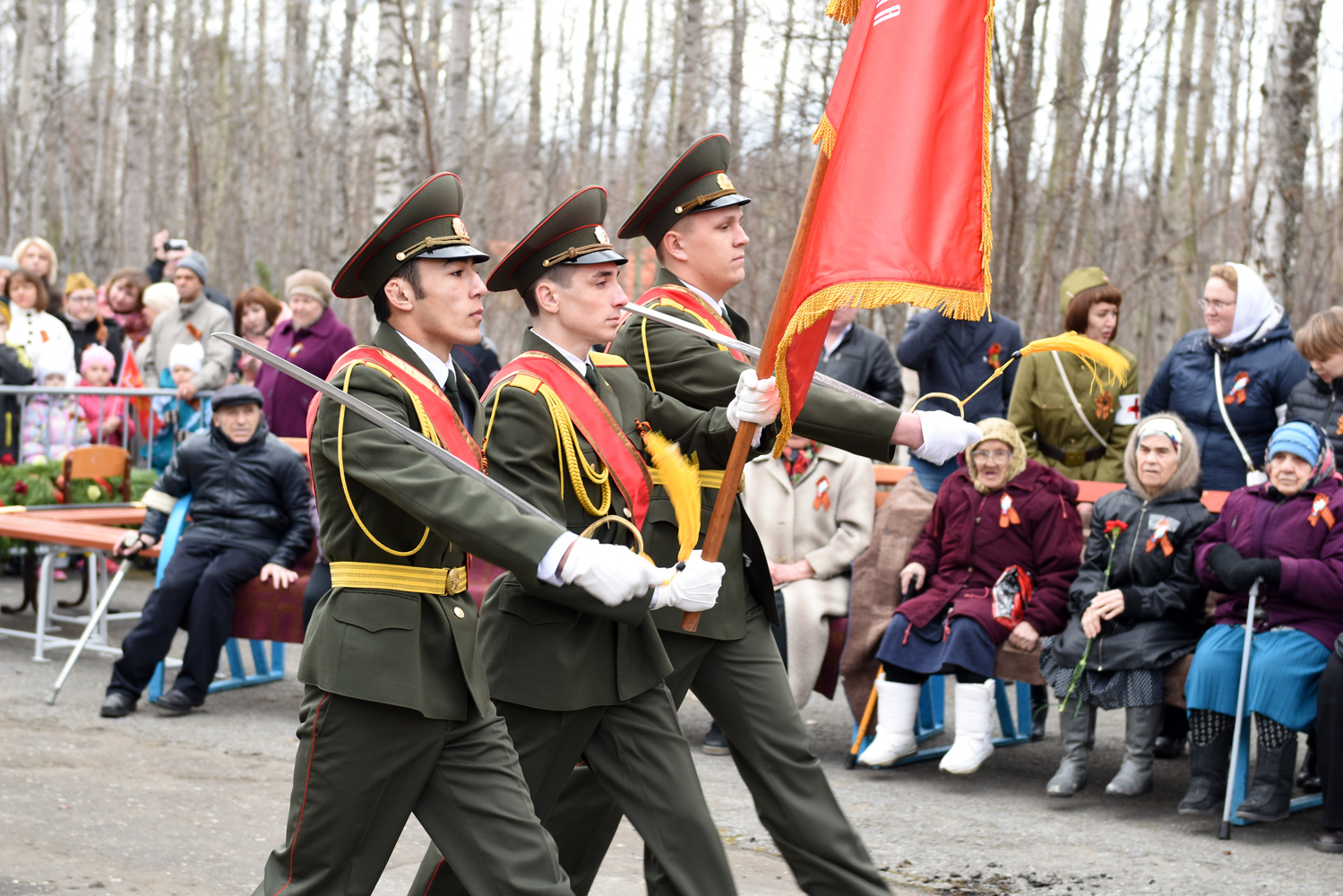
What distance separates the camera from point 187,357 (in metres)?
9.92

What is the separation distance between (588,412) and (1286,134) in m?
7.07

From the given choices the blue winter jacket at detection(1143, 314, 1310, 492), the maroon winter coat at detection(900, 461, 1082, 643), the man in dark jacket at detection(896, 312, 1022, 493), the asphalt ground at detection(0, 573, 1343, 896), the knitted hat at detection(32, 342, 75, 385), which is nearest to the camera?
the asphalt ground at detection(0, 573, 1343, 896)

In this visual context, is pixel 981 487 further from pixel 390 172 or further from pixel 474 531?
pixel 390 172

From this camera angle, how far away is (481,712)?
10.6 ft

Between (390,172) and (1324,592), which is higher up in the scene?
(390,172)

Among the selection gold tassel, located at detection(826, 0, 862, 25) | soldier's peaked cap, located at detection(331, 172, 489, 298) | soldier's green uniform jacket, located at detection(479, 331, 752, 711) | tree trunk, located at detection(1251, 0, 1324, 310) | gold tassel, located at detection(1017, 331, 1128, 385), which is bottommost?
soldier's green uniform jacket, located at detection(479, 331, 752, 711)

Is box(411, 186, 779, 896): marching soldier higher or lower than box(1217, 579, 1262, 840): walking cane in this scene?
higher

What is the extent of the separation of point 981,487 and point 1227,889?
2101 mm

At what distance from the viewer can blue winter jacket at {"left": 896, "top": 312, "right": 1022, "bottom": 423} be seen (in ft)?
25.5

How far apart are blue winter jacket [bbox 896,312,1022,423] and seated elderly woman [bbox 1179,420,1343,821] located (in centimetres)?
206

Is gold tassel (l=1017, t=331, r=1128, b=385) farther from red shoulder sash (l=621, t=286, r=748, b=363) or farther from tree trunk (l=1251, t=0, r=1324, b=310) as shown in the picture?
tree trunk (l=1251, t=0, r=1324, b=310)

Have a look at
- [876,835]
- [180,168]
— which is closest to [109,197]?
[180,168]

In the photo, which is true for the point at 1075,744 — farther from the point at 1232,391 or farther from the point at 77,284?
the point at 77,284

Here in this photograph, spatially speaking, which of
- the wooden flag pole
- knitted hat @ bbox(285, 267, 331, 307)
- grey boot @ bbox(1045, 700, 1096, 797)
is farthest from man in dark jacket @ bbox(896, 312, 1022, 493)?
the wooden flag pole
